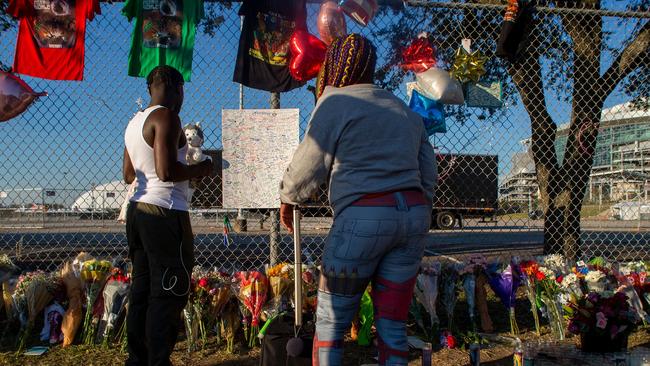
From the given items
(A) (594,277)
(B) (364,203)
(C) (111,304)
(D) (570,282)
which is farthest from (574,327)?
(C) (111,304)

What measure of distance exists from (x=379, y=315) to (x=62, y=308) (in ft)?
8.69

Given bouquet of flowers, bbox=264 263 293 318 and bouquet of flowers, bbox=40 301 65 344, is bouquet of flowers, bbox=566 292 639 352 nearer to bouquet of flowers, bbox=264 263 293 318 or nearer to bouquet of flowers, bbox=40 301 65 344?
bouquet of flowers, bbox=264 263 293 318

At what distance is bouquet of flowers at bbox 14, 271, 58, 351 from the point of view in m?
3.56

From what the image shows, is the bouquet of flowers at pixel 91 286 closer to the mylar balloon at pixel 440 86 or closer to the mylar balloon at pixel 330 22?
the mylar balloon at pixel 330 22

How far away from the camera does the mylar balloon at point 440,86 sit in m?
3.96

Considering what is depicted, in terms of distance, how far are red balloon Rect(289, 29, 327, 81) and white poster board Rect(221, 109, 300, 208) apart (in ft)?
0.92

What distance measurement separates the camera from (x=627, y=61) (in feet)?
18.0

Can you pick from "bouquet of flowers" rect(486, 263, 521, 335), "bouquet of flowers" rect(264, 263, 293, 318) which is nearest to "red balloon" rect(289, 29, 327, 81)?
"bouquet of flowers" rect(264, 263, 293, 318)

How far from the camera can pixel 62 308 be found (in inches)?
145

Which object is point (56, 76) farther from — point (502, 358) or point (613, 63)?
point (613, 63)

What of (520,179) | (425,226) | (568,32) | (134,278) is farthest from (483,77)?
(134,278)

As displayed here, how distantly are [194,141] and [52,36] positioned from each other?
155cm

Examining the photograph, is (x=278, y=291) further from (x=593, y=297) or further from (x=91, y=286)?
(x=593, y=297)

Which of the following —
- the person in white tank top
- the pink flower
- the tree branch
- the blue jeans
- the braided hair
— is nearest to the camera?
the blue jeans
